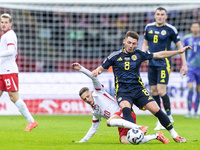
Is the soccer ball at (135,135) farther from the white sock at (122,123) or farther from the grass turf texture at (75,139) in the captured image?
the white sock at (122,123)

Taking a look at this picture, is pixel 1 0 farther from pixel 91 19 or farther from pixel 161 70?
pixel 161 70

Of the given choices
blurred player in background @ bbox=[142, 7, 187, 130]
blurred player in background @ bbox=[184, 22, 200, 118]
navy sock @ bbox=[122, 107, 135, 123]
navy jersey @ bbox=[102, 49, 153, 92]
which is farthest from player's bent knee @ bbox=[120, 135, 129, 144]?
blurred player in background @ bbox=[184, 22, 200, 118]

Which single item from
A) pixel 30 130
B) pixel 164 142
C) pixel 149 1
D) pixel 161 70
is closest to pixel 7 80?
pixel 30 130

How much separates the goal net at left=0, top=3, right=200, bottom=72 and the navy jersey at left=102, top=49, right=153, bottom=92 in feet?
30.8

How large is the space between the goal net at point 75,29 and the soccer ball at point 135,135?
1041cm

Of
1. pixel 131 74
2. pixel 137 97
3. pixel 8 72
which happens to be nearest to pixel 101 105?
pixel 137 97

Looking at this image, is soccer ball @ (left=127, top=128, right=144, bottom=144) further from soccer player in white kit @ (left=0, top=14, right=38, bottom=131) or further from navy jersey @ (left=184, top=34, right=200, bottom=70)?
navy jersey @ (left=184, top=34, right=200, bottom=70)

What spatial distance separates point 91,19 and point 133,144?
1220 cm

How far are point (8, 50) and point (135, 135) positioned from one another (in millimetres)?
3680

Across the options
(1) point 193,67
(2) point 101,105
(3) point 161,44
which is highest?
(3) point 161,44

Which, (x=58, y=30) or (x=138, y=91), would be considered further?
(x=58, y=30)

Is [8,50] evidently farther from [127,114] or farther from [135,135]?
[135,135]

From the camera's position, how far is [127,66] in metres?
7.68

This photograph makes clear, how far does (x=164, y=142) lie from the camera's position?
7164mm
